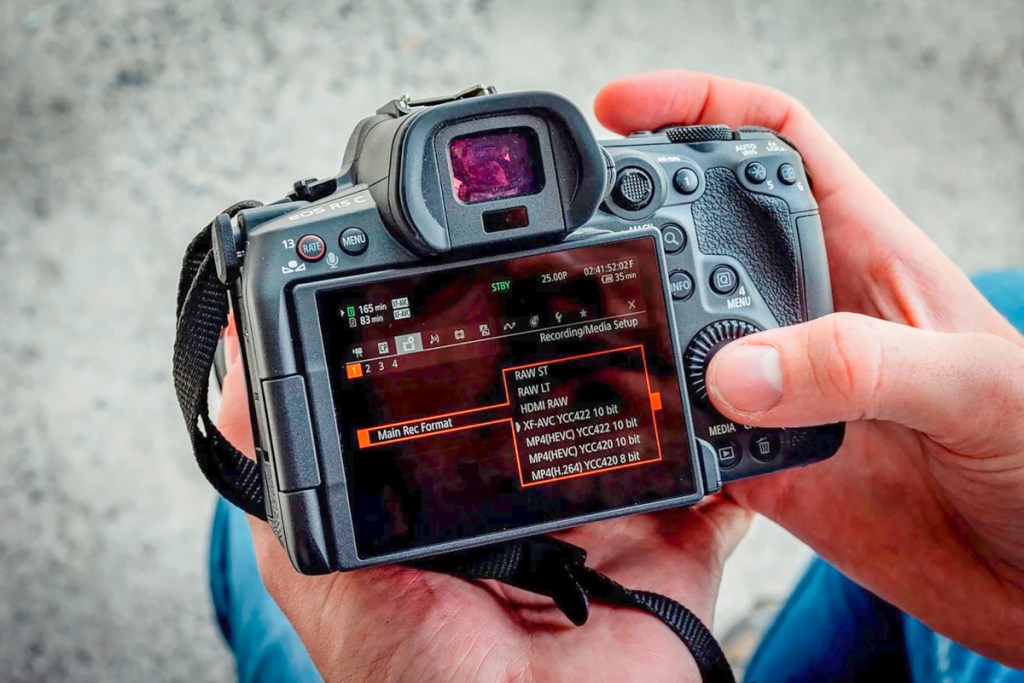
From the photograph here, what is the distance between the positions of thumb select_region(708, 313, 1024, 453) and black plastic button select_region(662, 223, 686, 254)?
0.10 metres

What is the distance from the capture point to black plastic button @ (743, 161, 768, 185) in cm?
80

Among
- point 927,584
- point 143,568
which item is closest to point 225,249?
point 927,584

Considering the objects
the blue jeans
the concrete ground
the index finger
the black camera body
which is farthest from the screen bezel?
the concrete ground

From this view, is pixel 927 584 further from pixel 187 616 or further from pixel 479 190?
pixel 187 616

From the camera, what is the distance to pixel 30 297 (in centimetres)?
140

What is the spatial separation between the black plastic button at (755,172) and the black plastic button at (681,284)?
0.34 feet

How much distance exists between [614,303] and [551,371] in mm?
75

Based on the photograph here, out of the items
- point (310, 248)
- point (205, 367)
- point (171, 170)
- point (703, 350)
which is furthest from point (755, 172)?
point (171, 170)

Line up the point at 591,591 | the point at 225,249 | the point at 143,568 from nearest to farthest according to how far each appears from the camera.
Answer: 1. the point at 225,249
2. the point at 591,591
3. the point at 143,568

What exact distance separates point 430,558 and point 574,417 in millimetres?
184

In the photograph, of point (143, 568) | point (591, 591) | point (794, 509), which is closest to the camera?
point (591, 591)

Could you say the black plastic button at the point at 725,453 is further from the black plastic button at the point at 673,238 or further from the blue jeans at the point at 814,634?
the blue jeans at the point at 814,634

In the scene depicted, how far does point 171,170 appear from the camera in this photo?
1419mm

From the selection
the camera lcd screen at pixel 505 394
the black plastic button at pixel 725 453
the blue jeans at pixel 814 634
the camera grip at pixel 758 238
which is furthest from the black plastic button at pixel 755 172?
the blue jeans at pixel 814 634
